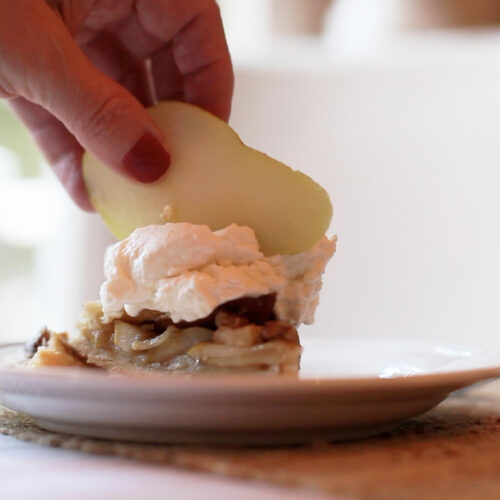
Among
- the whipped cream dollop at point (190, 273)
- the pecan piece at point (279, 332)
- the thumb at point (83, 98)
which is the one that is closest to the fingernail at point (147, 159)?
the thumb at point (83, 98)

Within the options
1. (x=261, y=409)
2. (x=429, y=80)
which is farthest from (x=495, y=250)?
(x=261, y=409)

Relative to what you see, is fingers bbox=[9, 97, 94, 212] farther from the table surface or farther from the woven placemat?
the table surface

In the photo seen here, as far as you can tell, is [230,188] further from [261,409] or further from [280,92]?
[280,92]

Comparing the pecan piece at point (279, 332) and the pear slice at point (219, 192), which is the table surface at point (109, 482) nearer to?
the pecan piece at point (279, 332)

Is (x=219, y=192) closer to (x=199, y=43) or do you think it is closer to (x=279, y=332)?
(x=279, y=332)

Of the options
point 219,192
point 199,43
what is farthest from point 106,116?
point 199,43

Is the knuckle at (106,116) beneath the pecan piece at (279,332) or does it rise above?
above
